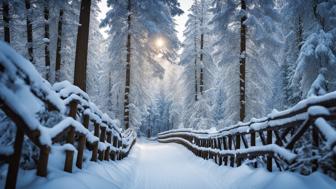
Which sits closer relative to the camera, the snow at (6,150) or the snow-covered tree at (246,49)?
the snow at (6,150)

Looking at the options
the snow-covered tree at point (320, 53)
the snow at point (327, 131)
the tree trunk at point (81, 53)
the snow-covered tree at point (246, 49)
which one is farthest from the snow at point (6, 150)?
the snow-covered tree at point (246, 49)

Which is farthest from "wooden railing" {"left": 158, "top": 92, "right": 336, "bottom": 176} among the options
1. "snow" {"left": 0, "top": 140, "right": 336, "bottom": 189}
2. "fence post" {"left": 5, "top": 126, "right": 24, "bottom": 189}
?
"fence post" {"left": 5, "top": 126, "right": 24, "bottom": 189}

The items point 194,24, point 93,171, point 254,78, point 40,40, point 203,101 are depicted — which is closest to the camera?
point 93,171

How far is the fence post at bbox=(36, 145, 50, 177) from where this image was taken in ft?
12.3

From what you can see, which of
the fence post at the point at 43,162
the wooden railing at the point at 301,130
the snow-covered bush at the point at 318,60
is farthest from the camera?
the snow-covered bush at the point at 318,60

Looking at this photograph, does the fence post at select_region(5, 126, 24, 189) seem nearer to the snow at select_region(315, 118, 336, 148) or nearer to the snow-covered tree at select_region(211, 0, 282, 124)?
the snow at select_region(315, 118, 336, 148)

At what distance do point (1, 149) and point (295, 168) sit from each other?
4394mm

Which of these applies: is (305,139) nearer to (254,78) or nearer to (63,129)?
(63,129)

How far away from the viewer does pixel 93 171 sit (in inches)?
222

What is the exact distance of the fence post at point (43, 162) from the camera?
12.3ft

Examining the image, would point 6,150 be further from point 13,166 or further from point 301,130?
Result: point 301,130

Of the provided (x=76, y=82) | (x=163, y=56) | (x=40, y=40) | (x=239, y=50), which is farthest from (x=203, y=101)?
(x=76, y=82)

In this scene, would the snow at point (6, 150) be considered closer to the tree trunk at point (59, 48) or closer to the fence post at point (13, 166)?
the fence post at point (13, 166)

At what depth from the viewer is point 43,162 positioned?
385 cm
